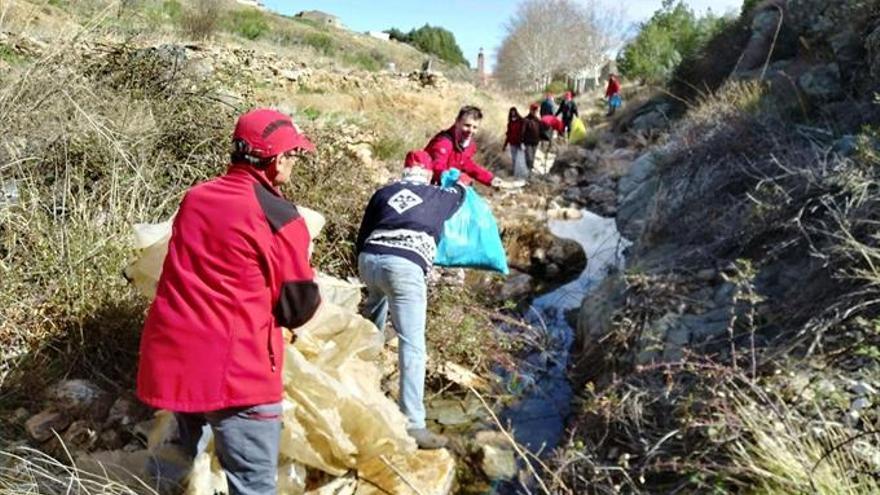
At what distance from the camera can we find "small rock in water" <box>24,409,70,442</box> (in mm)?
2953

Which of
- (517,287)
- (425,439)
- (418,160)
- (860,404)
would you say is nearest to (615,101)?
(517,287)

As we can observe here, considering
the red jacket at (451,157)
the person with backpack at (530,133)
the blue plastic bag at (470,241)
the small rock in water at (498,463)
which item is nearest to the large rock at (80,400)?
the blue plastic bag at (470,241)

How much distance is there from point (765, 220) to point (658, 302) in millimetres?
885

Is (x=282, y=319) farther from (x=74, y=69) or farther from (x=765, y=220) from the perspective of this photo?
(x=765, y=220)

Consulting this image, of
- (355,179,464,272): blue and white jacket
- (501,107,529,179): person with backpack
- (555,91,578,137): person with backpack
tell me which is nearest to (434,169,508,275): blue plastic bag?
(355,179,464,272): blue and white jacket

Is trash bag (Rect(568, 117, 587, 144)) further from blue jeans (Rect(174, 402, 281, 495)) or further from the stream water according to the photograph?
blue jeans (Rect(174, 402, 281, 495))

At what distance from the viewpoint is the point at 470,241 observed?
3.81 m

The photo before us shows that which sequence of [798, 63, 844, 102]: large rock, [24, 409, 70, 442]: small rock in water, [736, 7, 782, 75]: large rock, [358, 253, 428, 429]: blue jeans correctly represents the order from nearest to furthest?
[24, 409, 70, 442]: small rock in water, [358, 253, 428, 429]: blue jeans, [798, 63, 844, 102]: large rock, [736, 7, 782, 75]: large rock

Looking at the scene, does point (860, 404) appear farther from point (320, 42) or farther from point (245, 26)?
point (320, 42)

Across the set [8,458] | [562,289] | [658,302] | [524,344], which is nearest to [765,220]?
[658,302]

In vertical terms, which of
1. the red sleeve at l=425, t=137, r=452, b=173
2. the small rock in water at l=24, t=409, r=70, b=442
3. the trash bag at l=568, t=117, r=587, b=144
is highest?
the trash bag at l=568, t=117, r=587, b=144

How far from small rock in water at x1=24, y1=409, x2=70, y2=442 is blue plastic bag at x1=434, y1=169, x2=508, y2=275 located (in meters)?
1.90

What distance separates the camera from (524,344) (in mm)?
5242

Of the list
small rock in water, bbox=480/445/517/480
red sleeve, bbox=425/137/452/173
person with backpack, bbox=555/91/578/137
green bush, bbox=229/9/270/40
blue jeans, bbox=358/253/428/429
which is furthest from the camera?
green bush, bbox=229/9/270/40
